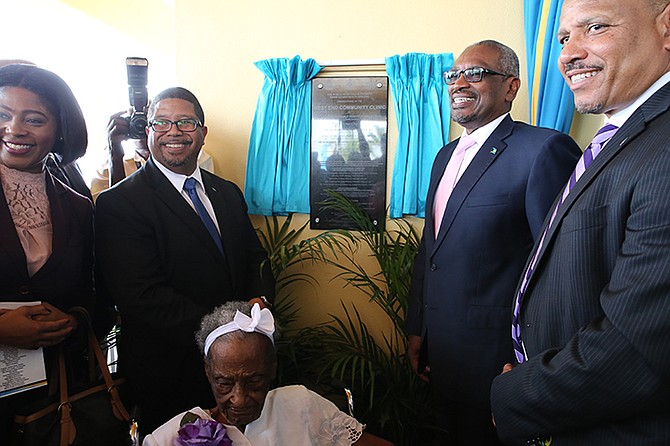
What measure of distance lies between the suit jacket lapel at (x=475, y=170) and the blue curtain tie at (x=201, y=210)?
952mm

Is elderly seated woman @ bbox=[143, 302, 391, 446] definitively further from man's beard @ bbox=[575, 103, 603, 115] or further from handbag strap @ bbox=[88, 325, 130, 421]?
man's beard @ bbox=[575, 103, 603, 115]

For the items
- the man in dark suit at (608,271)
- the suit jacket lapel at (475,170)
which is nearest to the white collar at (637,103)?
the man in dark suit at (608,271)

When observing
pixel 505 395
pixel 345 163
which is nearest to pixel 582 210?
pixel 505 395

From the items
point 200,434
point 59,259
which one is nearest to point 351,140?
point 59,259

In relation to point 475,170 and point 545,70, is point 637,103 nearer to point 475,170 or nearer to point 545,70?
point 475,170

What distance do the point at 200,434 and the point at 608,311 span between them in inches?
41.5

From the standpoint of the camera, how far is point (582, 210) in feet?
3.42

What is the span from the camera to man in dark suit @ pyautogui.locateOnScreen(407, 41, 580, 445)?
1.75m

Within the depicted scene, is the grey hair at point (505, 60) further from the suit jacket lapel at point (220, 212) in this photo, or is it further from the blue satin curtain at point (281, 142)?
the suit jacket lapel at point (220, 212)

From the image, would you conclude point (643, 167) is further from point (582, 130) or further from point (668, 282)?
point (582, 130)

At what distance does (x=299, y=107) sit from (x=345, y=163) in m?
0.45

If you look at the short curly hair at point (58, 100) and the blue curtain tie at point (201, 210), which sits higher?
the short curly hair at point (58, 100)

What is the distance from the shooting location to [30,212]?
5.23ft

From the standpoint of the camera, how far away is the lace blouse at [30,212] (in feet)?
5.11
